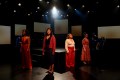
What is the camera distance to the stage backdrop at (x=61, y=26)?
16219 millimetres

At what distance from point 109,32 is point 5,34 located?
23.8 feet

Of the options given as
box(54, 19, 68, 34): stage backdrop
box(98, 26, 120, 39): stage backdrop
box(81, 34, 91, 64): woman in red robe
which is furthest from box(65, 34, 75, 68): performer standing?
box(54, 19, 68, 34): stage backdrop

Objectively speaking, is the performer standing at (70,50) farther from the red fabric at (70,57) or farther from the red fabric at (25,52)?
the red fabric at (25,52)

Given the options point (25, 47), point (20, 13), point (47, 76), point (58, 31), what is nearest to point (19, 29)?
point (20, 13)

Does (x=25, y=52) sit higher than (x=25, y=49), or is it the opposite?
(x=25, y=49)

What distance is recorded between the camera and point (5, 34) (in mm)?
14109

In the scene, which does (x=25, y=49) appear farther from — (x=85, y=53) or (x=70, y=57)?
(x=85, y=53)

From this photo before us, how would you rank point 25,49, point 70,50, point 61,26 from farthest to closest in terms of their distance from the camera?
point 61,26 → point 70,50 → point 25,49


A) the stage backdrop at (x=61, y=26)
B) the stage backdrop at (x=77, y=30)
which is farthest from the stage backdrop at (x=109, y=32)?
the stage backdrop at (x=61, y=26)

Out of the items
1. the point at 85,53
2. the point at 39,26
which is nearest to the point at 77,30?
the point at 39,26

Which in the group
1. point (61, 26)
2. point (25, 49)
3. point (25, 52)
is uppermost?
point (61, 26)

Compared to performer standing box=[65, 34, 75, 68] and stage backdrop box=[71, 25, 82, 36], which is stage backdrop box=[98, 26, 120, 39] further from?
performer standing box=[65, 34, 75, 68]

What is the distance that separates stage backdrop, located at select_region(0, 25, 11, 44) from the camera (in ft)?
45.4

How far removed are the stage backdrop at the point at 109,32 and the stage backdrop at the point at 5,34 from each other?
21.4ft
